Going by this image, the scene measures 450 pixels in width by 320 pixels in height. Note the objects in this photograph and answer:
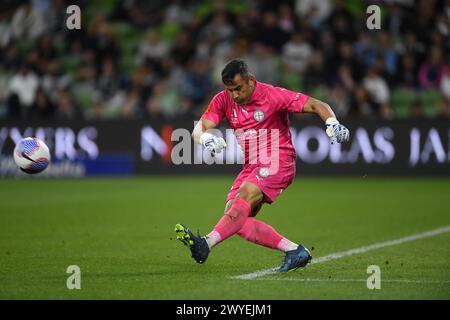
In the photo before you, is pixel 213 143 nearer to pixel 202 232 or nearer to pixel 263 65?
pixel 202 232

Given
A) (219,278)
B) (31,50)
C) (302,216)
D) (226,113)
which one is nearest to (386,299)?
(219,278)

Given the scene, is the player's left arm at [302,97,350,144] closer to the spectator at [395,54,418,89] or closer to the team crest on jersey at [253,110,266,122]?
the team crest on jersey at [253,110,266,122]

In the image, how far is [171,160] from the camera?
19516 mm

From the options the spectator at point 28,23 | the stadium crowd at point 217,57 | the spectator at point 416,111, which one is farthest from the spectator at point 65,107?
the spectator at point 416,111

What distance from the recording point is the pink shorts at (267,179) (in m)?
7.80

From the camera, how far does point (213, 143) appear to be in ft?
24.5

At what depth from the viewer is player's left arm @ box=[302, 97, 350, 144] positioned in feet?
24.4

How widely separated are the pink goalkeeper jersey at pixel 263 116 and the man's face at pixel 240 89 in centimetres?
9

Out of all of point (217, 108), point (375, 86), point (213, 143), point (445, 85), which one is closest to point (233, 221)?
point (213, 143)

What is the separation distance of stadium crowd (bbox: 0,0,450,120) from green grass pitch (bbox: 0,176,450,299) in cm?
215

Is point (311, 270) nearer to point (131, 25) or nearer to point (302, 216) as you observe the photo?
point (302, 216)

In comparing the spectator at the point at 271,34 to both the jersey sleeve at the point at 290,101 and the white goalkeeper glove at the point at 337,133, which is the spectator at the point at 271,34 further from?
the white goalkeeper glove at the point at 337,133

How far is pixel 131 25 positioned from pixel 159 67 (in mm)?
2354

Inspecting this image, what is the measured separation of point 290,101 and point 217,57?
497 inches
